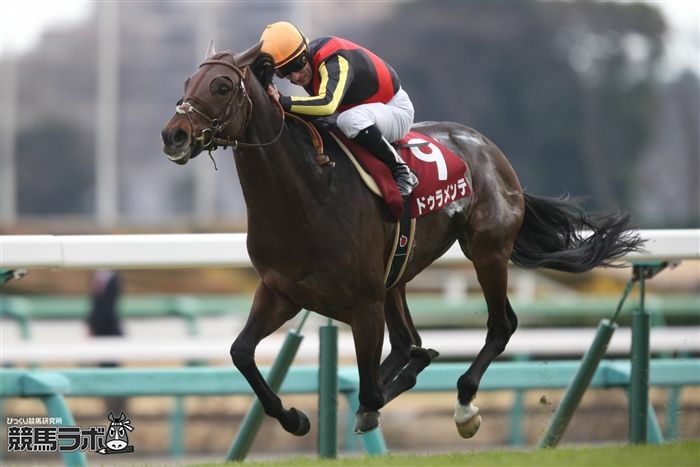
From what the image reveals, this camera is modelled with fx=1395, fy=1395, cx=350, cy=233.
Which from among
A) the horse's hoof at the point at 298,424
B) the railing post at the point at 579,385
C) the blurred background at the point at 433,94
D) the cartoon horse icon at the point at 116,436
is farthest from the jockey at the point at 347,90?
the blurred background at the point at 433,94

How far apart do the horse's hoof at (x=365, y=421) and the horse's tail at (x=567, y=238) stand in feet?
3.93

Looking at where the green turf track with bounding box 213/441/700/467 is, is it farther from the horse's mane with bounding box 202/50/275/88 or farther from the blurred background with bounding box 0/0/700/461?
the blurred background with bounding box 0/0/700/461

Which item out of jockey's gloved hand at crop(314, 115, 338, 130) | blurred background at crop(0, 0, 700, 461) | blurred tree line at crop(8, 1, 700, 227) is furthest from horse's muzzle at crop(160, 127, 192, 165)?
blurred tree line at crop(8, 1, 700, 227)

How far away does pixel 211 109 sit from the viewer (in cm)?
481

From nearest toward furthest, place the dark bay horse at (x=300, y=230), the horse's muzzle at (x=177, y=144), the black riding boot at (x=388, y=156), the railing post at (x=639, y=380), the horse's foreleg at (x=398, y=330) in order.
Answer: the horse's muzzle at (x=177, y=144), the dark bay horse at (x=300, y=230), the black riding boot at (x=388, y=156), the horse's foreleg at (x=398, y=330), the railing post at (x=639, y=380)

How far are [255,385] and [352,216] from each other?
2.40 feet

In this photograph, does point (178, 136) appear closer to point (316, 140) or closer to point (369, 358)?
point (316, 140)

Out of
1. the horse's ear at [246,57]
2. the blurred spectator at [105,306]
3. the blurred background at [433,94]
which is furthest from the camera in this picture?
the blurred background at [433,94]

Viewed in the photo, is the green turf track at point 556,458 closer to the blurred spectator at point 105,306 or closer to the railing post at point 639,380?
the railing post at point 639,380

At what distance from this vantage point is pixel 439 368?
21.5 feet

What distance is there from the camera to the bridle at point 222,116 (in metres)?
4.75

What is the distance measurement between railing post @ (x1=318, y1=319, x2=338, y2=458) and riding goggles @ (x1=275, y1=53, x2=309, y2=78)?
3.76ft

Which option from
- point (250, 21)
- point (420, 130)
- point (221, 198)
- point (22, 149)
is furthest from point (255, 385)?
point (22, 149)

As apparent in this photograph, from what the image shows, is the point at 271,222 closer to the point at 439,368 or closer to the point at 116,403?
the point at 439,368
